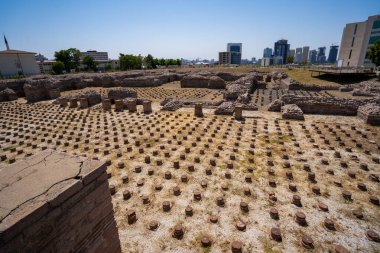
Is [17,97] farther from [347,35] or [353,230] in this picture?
[347,35]

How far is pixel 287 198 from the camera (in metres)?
4.52

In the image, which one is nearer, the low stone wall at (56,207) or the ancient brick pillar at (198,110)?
the low stone wall at (56,207)

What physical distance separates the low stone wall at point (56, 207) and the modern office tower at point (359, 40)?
215 feet

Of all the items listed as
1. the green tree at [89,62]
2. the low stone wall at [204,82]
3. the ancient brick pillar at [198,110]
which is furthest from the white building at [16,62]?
the ancient brick pillar at [198,110]

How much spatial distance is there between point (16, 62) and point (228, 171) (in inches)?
2358

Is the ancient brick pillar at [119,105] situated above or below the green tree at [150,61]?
below

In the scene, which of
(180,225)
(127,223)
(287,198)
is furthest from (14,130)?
(287,198)

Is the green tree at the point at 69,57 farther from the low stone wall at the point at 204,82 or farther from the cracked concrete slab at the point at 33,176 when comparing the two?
the cracked concrete slab at the point at 33,176

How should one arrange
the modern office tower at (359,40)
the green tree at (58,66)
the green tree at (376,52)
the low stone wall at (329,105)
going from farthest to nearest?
the green tree at (58,66)
the modern office tower at (359,40)
the green tree at (376,52)
the low stone wall at (329,105)

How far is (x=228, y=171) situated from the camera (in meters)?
5.60

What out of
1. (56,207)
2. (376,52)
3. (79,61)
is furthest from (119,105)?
(79,61)

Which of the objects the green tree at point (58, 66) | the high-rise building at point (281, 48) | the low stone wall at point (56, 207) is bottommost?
the low stone wall at point (56, 207)

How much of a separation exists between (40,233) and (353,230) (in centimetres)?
479

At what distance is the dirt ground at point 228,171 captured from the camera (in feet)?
11.9
